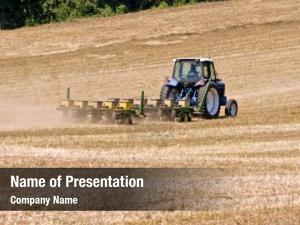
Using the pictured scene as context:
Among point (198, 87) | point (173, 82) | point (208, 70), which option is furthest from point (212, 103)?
point (173, 82)

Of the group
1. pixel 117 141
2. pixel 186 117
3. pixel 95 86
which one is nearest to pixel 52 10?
pixel 95 86

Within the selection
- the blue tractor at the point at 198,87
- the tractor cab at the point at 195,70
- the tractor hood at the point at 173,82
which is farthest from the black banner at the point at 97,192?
the tractor cab at the point at 195,70

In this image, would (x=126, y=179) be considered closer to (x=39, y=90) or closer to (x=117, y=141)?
(x=117, y=141)

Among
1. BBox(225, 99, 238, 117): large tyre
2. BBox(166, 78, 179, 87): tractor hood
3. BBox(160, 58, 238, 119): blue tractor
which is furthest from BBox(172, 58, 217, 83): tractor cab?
BBox(225, 99, 238, 117): large tyre

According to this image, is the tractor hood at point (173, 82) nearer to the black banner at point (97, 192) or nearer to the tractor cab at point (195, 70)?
the tractor cab at point (195, 70)

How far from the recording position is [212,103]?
29422 millimetres

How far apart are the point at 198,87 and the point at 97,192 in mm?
16163

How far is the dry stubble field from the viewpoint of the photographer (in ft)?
47.7

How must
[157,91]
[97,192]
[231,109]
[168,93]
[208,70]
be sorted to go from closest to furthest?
1. [97,192]
2. [168,93]
3. [208,70]
4. [231,109]
5. [157,91]

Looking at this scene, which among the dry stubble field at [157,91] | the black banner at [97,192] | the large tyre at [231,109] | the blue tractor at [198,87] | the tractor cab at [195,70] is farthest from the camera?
the large tyre at [231,109]

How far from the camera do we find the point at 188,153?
796 inches

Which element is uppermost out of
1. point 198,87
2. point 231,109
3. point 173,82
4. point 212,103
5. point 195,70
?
point 195,70

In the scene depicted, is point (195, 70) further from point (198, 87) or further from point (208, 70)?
point (198, 87)

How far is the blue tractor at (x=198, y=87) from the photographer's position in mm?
28969
